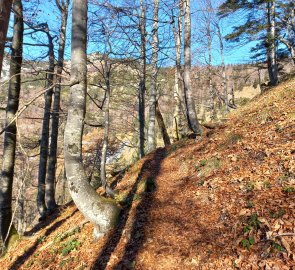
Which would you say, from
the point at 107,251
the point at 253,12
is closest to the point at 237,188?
the point at 107,251

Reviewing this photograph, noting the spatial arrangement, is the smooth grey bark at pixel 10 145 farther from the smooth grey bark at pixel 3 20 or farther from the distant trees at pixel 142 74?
the smooth grey bark at pixel 3 20

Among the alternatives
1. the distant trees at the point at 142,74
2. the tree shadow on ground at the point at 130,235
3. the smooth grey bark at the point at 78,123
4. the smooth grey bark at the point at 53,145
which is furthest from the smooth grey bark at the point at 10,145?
the distant trees at the point at 142,74

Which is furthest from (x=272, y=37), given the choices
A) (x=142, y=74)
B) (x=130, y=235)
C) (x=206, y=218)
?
(x=130, y=235)

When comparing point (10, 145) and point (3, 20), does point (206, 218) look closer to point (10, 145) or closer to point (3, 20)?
point (3, 20)

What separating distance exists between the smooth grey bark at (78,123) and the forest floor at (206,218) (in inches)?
34.2

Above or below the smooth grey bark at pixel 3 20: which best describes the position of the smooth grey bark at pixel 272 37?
above

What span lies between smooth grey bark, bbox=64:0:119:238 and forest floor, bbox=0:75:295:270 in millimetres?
869

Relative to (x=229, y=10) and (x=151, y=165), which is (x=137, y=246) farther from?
(x=229, y=10)

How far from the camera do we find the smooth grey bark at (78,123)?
4.76 metres

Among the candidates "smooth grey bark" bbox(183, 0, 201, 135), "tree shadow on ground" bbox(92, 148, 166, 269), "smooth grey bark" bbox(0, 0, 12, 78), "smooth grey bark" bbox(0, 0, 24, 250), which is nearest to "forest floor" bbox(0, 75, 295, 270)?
"tree shadow on ground" bbox(92, 148, 166, 269)

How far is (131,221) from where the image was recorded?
529 cm

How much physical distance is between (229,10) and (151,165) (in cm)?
1559

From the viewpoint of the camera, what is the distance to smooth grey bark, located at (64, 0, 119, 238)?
4.76 m

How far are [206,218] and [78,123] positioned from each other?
3.01 m
